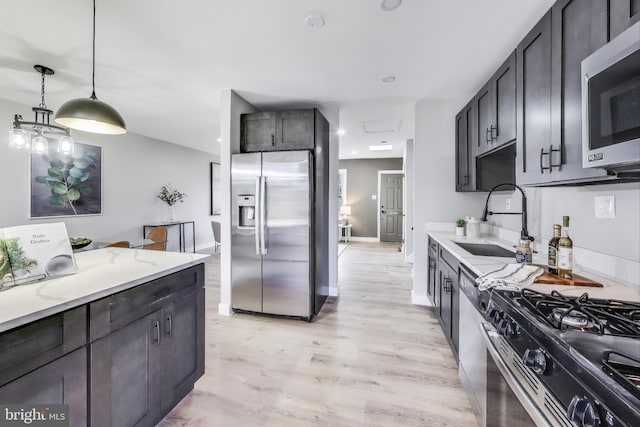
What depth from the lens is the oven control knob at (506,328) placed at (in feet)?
3.30

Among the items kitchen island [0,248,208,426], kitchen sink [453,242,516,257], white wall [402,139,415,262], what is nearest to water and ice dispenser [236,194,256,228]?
kitchen island [0,248,208,426]

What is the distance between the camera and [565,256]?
1402 millimetres

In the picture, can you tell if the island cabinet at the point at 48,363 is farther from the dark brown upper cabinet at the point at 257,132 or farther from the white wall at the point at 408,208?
the white wall at the point at 408,208

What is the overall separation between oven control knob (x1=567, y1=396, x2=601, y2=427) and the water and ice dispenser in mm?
2718

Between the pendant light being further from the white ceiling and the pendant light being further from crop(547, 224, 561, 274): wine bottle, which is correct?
crop(547, 224, 561, 274): wine bottle

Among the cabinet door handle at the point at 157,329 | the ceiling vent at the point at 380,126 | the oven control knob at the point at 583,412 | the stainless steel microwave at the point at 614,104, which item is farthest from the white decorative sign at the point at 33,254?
the ceiling vent at the point at 380,126

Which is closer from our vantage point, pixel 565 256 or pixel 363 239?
pixel 565 256

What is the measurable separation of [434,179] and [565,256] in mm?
2052

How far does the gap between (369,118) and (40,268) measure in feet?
12.9

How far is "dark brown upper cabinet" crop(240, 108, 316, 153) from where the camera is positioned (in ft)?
9.90

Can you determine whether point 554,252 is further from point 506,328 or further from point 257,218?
point 257,218

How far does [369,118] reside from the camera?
4.08m

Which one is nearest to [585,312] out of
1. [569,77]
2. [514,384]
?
[514,384]

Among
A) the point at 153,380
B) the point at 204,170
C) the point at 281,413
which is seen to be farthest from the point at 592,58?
the point at 204,170
